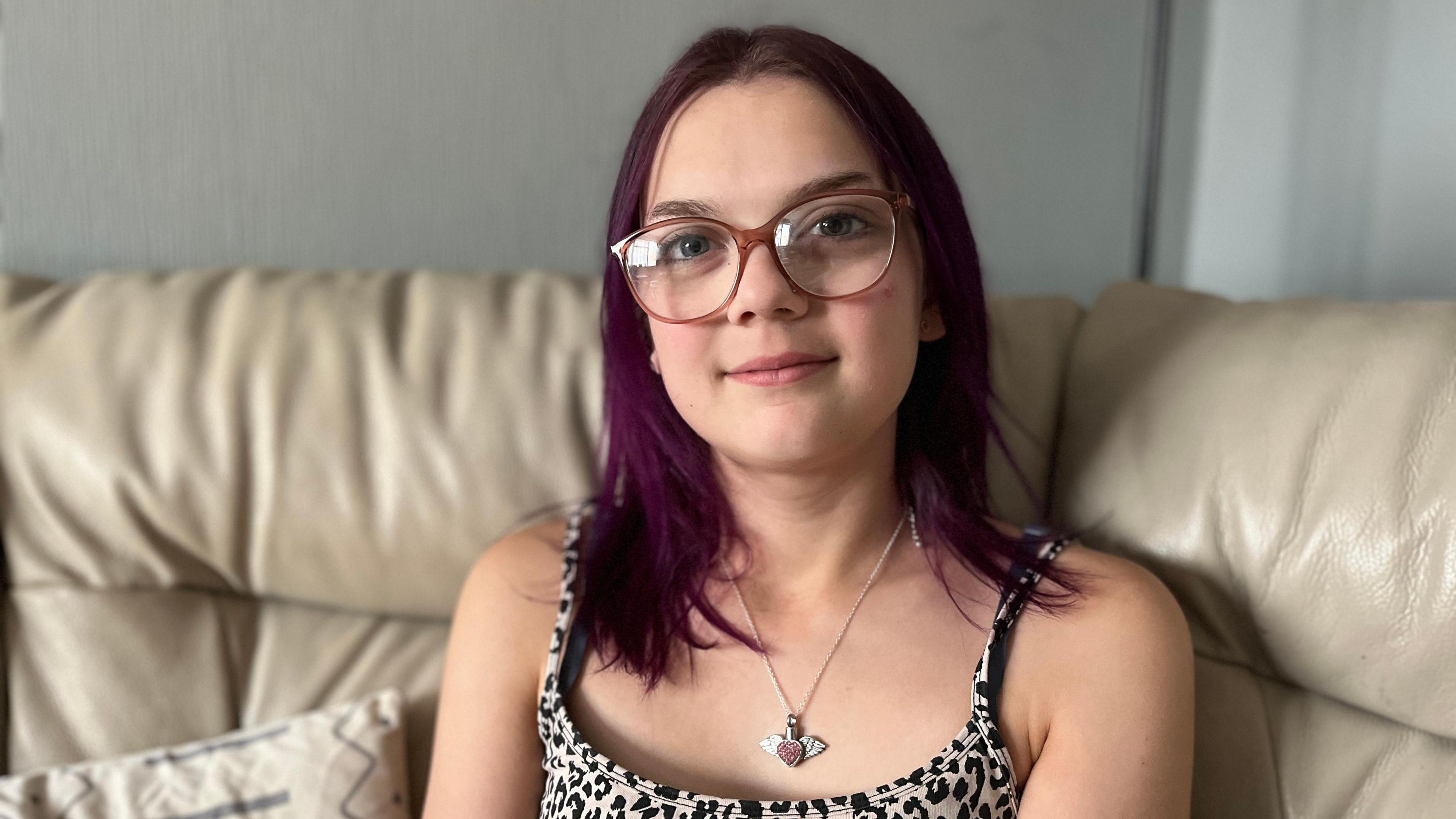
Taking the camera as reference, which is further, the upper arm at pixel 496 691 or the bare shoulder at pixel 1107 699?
the upper arm at pixel 496 691

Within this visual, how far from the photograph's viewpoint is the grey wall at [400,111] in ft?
4.98

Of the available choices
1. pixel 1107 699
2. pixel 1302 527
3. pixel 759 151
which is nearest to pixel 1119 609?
pixel 1107 699

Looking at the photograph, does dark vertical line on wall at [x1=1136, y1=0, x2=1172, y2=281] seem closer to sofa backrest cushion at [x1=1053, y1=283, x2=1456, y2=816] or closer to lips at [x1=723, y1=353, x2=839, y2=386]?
sofa backrest cushion at [x1=1053, y1=283, x2=1456, y2=816]

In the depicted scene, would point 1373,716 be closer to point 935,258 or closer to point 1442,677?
point 1442,677

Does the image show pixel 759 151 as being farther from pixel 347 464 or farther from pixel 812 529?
pixel 347 464

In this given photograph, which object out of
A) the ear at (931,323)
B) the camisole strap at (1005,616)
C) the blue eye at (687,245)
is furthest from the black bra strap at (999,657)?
the blue eye at (687,245)

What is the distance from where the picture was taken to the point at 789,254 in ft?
3.13

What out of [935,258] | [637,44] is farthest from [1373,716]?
[637,44]

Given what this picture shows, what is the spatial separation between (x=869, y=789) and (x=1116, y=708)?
0.25m

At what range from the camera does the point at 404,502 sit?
129cm

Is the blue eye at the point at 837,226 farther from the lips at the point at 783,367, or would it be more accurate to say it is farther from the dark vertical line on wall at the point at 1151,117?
the dark vertical line on wall at the point at 1151,117

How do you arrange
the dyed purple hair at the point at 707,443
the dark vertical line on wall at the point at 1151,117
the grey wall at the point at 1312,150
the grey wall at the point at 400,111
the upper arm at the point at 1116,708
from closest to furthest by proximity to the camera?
the upper arm at the point at 1116,708
the dyed purple hair at the point at 707,443
the grey wall at the point at 1312,150
the grey wall at the point at 400,111
the dark vertical line on wall at the point at 1151,117

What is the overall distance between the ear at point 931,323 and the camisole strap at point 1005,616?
10.5 inches

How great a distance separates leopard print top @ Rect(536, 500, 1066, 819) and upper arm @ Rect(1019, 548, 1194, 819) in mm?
43
